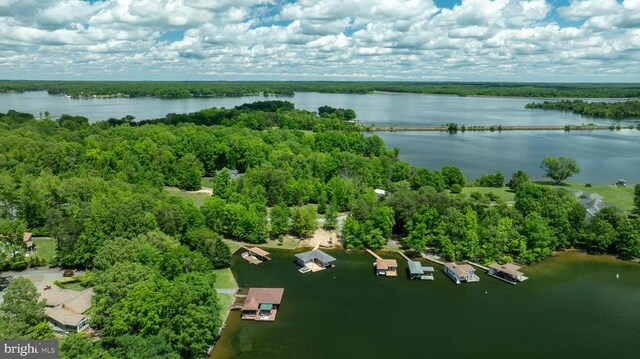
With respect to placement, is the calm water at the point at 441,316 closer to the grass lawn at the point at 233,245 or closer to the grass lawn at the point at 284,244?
the grass lawn at the point at 233,245

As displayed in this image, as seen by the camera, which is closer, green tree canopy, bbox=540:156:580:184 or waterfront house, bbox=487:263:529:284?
waterfront house, bbox=487:263:529:284

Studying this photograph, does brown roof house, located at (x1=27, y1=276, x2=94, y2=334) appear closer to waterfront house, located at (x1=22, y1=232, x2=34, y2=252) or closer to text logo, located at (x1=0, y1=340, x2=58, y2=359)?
text logo, located at (x1=0, y1=340, x2=58, y2=359)

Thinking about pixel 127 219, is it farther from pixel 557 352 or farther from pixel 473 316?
pixel 557 352

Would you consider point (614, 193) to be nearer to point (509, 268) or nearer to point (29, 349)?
point (509, 268)

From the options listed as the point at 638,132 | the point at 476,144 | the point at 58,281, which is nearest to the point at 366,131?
the point at 476,144

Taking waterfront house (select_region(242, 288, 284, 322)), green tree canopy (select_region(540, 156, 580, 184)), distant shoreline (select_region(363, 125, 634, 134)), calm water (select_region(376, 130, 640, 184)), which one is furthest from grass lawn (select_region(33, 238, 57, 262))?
distant shoreline (select_region(363, 125, 634, 134))
